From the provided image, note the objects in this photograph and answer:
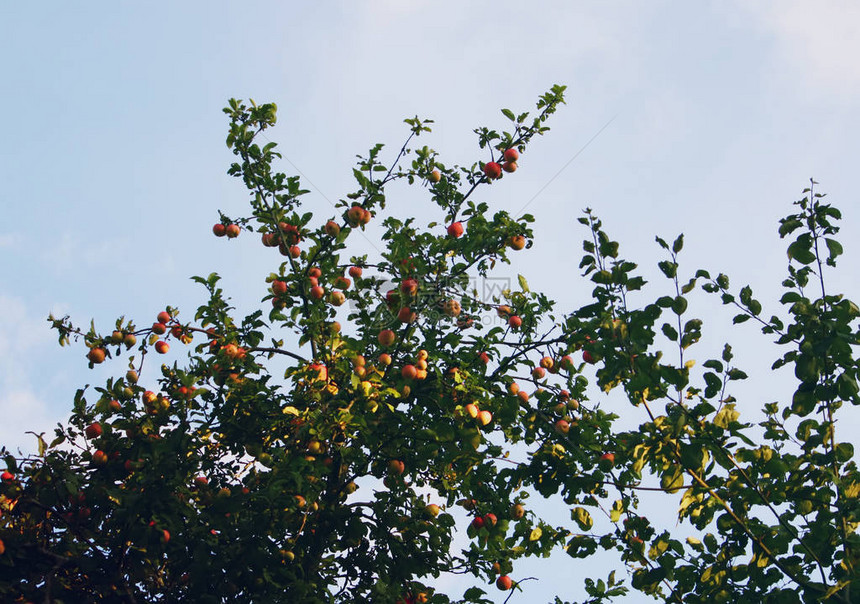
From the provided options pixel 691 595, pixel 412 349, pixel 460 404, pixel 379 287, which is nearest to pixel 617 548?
pixel 691 595

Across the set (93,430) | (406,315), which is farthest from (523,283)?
(93,430)

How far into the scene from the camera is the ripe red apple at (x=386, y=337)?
A: 5590 millimetres

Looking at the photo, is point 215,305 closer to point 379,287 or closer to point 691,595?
point 379,287

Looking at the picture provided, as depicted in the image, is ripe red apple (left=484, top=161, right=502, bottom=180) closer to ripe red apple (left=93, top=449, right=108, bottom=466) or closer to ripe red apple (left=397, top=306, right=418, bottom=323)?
ripe red apple (left=397, top=306, right=418, bottom=323)

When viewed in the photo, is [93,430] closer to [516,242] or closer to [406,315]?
[406,315]

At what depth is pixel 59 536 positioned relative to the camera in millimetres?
4797

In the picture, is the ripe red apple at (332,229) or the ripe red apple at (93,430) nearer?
the ripe red apple at (93,430)

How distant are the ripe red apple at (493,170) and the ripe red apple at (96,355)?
3.93 metres

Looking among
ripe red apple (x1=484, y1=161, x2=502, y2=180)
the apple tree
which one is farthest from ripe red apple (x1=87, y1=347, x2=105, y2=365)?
ripe red apple (x1=484, y1=161, x2=502, y2=180)

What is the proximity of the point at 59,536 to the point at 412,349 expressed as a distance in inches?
121

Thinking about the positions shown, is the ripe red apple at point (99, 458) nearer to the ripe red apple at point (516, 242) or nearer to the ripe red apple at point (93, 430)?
the ripe red apple at point (93, 430)

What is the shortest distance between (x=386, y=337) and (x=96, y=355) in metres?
2.64

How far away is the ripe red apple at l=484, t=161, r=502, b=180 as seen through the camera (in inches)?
254

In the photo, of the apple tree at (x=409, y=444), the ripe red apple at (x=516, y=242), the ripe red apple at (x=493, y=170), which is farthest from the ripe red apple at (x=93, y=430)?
the ripe red apple at (x=493, y=170)
